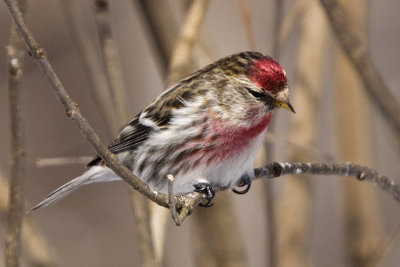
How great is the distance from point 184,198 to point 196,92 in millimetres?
725

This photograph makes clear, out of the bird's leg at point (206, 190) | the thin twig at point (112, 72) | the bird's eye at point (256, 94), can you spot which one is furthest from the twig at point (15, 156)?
the bird's eye at point (256, 94)

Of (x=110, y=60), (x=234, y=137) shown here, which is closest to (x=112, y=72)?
(x=110, y=60)

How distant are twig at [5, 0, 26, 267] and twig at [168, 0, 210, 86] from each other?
42.5 inches

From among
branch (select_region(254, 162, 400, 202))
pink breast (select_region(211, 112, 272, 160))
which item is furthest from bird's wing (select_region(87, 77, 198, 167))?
branch (select_region(254, 162, 400, 202))

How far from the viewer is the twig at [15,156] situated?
1417mm

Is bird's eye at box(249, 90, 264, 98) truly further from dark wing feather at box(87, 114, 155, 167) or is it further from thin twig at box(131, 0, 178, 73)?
thin twig at box(131, 0, 178, 73)

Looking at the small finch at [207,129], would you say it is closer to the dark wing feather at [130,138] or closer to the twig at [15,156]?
the dark wing feather at [130,138]

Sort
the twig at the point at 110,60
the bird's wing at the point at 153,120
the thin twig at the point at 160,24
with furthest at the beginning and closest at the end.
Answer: the thin twig at the point at 160,24, the bird's wing at the point at 153,120, the twig at the point at 110,60

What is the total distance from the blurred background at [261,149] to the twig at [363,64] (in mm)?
145

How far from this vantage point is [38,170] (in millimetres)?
4324

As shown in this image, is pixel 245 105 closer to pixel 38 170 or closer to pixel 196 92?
pixel 196 92

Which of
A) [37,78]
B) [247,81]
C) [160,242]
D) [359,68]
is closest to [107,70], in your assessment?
[247,81]

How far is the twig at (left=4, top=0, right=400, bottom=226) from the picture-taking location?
1.19 metres

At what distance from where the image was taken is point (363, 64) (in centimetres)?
216
